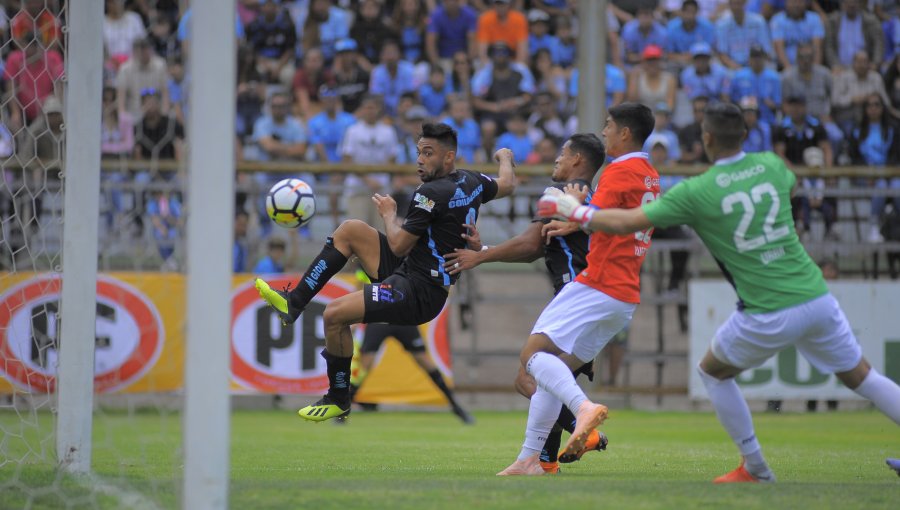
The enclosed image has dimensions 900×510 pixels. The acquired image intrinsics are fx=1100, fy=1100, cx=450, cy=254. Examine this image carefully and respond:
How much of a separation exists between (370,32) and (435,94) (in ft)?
6.07

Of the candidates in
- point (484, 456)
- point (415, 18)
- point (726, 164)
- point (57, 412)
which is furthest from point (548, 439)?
point (415, 18)

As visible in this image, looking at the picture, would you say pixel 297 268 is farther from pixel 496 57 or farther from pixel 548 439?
pixel 548 439

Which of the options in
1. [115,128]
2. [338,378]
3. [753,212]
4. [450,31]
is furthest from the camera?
[450,31]

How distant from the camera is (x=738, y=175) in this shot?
6223 millimetres

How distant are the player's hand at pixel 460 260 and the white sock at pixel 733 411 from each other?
192cm

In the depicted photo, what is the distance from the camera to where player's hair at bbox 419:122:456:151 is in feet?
26.5

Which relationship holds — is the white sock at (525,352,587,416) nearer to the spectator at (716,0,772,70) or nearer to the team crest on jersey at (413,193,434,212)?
the team crest on jersey at (413,193,434,212)

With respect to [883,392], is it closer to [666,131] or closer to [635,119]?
[635,119]

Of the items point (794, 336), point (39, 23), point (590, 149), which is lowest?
point (794, 336)

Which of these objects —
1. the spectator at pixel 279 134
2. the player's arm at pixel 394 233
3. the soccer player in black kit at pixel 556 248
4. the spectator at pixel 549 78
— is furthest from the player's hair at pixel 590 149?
the spectator at pixel 549 78

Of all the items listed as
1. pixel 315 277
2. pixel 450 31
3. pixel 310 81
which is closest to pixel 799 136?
pixel 450 31

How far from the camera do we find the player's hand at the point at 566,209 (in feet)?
20.8

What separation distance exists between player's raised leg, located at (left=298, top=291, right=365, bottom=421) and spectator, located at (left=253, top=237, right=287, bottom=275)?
734cm

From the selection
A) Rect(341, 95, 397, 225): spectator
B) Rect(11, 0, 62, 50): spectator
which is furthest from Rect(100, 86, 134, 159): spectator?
Rect(341, 95, 397, 225): spectator
